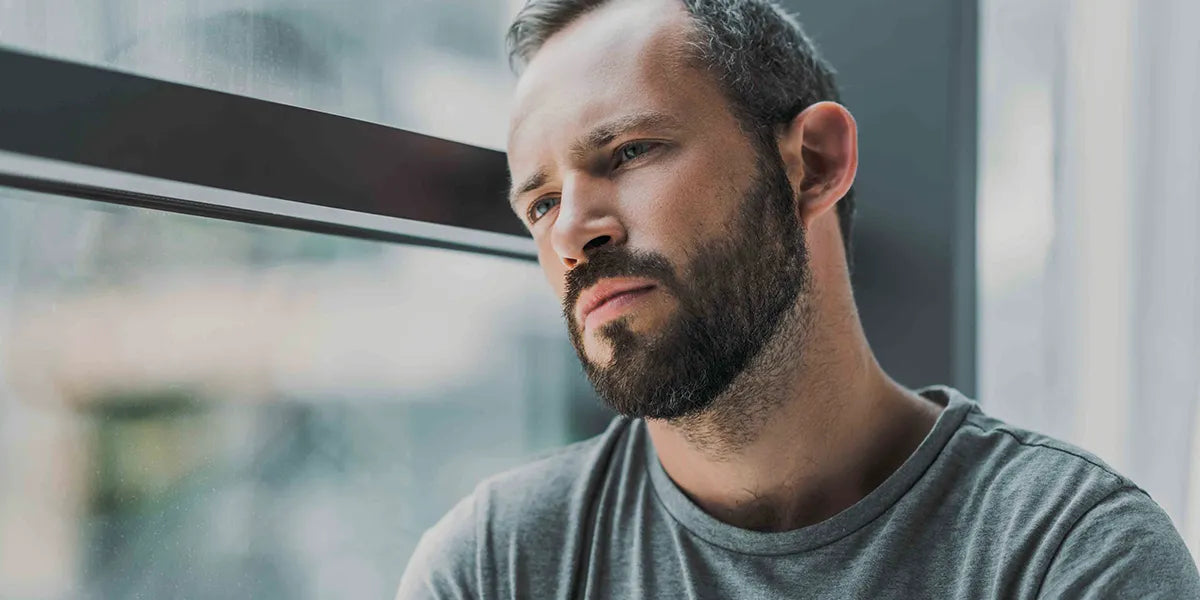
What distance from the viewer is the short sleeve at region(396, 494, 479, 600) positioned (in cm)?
126

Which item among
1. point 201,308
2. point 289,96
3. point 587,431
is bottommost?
point 587,431

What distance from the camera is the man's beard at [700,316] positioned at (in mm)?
1151

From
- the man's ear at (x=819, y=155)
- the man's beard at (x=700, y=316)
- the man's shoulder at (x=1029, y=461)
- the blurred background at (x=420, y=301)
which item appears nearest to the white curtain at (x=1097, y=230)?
the blurred background at (x=420, y=301)

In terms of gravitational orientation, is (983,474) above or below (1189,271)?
below

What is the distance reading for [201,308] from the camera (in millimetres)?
1162

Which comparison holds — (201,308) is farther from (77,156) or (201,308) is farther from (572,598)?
(572,598)

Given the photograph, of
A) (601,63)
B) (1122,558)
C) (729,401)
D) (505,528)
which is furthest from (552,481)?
(1122,558)

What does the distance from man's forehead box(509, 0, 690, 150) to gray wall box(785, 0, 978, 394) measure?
64 centimetres

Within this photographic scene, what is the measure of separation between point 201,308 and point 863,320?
44.9 inches

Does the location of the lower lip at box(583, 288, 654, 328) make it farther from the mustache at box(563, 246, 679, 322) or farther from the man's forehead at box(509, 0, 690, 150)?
the man's forehead at box(509, 0, 690, 150)

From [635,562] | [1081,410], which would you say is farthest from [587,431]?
[1081,410]

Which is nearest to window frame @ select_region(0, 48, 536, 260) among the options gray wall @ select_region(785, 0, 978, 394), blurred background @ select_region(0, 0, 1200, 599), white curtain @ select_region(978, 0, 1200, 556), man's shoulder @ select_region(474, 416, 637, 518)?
blurred background @ select_region(0, 0, 1200, 599)

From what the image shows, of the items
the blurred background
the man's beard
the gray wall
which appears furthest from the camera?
the gray wall

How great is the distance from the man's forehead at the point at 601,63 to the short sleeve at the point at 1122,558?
2.15 feet
